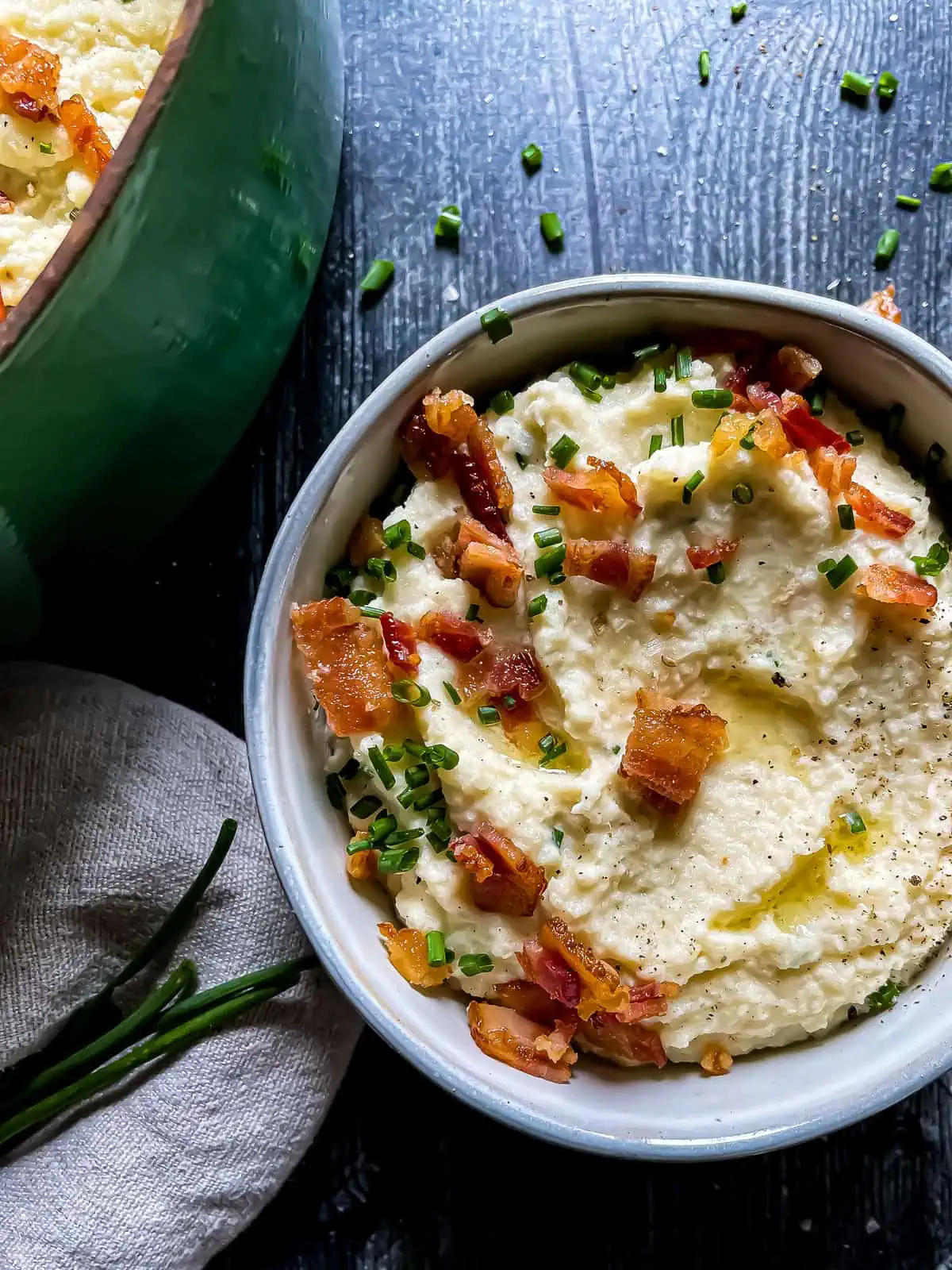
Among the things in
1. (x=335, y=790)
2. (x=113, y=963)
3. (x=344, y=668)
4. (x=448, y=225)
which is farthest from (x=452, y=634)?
(x=113, y=963)

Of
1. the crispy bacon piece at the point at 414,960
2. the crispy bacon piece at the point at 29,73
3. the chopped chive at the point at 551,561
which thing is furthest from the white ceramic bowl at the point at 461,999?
the crispy bacon piece at the point at 29,73

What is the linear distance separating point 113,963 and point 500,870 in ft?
3.54

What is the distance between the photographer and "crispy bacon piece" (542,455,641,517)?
208 cm

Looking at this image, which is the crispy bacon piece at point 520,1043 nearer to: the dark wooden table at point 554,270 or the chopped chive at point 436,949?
the chopped chive at point 436,949

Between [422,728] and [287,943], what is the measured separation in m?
0.73

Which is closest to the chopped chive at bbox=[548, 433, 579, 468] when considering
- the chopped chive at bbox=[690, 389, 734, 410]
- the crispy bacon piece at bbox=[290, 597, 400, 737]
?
the chopped chive at bbox=[690, 389, 734, 410]

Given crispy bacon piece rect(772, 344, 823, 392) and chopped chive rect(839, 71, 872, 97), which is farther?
chopped chive rect(839, 71, 872, 97)

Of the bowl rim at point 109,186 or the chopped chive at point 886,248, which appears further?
the chopped chive at point 886,248

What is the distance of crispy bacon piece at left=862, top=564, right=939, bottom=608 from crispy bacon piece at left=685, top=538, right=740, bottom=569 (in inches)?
9.3

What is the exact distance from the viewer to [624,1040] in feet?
7.07

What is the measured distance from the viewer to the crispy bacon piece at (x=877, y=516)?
6.92 ft

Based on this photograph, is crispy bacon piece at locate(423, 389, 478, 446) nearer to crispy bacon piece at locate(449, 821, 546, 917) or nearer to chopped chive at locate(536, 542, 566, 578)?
chopped chive at locate(536, 542, 566, 578)

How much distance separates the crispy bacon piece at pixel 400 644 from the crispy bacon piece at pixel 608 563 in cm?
30

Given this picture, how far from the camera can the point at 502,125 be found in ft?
8.78
